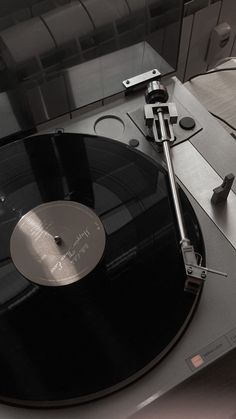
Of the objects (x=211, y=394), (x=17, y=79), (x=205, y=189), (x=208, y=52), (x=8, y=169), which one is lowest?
(x=211, y=394)

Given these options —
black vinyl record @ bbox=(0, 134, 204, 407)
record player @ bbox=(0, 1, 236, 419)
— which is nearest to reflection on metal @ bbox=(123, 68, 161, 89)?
record player @ bbox=(0, 1, 236, 419)

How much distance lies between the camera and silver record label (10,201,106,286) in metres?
0.62

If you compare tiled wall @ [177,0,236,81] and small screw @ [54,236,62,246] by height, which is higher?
tiled wall @ [177,0,236,81]

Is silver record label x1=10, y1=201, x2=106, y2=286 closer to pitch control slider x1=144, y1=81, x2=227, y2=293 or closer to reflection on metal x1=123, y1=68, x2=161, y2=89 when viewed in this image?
pitch control slider x1=144, y1=81, x2=227, y2=293

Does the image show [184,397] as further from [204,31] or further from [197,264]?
[204,31]

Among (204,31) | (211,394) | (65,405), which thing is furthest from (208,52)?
(65,405)

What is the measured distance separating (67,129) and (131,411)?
0.51m

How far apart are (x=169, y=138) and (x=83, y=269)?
275mm

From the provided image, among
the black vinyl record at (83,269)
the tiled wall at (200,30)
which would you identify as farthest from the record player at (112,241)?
the tiled wall at (200,30)

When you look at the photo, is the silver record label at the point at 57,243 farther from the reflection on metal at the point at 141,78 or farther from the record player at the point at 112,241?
the reflection on metal at the point at 141,78

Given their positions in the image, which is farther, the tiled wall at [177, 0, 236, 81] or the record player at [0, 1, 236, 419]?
the tiled wall at [177, 0, 236, 81]

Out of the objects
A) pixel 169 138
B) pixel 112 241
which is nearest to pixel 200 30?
pixel 169 138

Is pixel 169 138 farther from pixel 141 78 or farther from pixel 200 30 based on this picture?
pixel 200 30

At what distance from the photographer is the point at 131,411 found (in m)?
0.53
